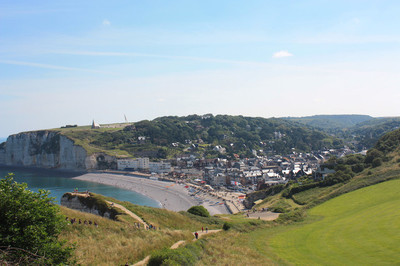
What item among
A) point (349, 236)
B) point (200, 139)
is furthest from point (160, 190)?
point (200, 139)

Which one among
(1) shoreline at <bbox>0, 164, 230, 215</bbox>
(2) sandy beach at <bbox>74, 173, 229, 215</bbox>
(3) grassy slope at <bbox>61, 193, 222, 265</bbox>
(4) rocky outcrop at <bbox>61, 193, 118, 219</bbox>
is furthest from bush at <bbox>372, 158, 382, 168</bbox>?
(4) rocky outcrop at <bbox>61, 193, 118, 219</bbox>

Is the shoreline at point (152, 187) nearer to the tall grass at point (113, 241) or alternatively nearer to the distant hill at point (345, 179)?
the distant hill at point (345, 179)

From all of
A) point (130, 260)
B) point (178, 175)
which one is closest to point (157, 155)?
point (178, 175)

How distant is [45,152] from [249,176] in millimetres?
84510

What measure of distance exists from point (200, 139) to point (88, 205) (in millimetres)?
126051

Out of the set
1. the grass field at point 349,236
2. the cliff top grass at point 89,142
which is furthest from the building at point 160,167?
the grass field at point 349,236

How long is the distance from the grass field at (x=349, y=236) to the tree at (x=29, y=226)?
12.5 metres

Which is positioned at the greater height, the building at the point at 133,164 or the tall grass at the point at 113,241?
the tall grass at the point at 113,241

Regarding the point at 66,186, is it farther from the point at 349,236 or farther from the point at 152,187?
the point at 349,236

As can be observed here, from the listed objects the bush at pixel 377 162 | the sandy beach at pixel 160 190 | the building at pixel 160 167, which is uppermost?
the bush at pixel 377 162

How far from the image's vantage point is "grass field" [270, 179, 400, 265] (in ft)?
55.7

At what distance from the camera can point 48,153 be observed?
404 ft

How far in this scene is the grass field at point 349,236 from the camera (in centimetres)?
1697

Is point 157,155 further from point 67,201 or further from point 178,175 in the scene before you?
point 67,201
